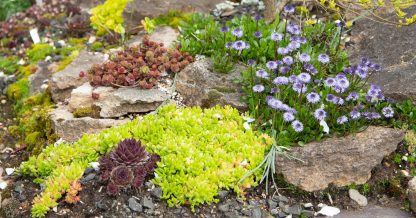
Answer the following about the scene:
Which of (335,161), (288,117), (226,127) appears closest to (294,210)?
(335,161)

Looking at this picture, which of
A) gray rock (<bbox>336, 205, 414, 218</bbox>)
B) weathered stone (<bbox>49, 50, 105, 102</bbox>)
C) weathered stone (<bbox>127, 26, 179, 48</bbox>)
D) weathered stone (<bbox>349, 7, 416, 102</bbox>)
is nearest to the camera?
gray rock (<bbox>336, 205, 414, 218</bbox>)

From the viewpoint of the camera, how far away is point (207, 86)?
21.7 feet

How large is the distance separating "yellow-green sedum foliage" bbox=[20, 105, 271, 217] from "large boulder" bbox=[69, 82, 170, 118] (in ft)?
1.26

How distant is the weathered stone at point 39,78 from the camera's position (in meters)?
7.84

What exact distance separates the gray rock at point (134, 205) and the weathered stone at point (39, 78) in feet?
9.90

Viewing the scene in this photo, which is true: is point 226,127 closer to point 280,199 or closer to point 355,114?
point 280,199

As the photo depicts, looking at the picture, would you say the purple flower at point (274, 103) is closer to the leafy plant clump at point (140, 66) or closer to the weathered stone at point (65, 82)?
the leafy plant clump at point (140, 66)

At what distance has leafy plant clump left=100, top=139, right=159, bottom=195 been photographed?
536 centimetres

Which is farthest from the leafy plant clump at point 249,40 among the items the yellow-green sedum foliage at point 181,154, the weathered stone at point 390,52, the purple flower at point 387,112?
the purple flower at point 387,112

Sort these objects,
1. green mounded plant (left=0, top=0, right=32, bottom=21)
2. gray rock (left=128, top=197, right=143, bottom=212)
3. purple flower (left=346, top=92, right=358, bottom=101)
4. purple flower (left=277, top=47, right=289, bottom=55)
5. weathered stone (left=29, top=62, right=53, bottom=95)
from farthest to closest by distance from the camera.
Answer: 1. green mounded plant (left=0, top=0, right=32, bottom=21)
2. weathered stone (left=29, top=62, right=53, bottom=95)
3. purple flower (left=277, top=47, right=289, bottom=55)
4. purple flower (left=346, top=92, right=358, bottom=101)
5. gray rock (left=128, top=197, right=143, bottom=212)

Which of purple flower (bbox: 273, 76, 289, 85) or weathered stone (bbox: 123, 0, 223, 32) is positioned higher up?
purple flower (bbox: 273, 76, 289, 85)

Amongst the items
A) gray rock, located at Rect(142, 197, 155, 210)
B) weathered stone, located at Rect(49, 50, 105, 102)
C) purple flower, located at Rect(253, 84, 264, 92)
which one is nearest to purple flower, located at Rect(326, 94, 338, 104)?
purple flower, located at Rect(253, 84, 264, 92)

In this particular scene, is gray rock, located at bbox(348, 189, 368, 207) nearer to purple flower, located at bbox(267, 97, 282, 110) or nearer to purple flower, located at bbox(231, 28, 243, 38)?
purple flower, located at bbox(267, 97, 282, 110)

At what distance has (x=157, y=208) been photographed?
17.7ft
